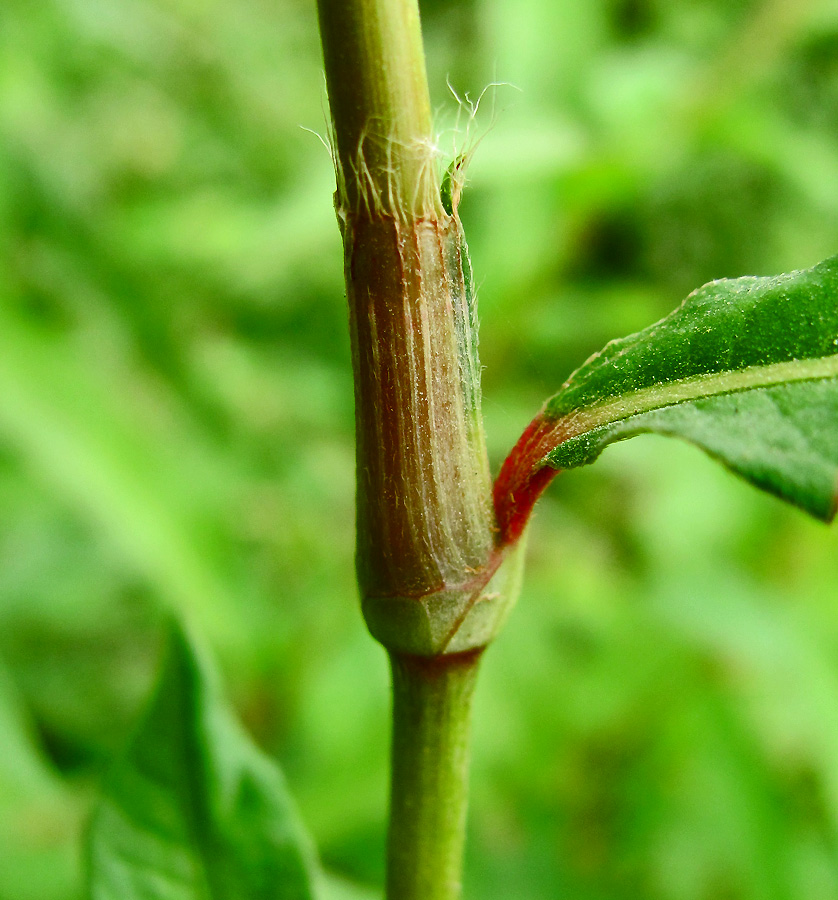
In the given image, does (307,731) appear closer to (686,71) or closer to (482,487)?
(482,487)

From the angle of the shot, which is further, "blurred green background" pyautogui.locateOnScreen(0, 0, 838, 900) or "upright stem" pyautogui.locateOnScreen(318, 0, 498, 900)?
"blurred green background" pyautogui.locateOnScreen(0, 0, 838, 900)

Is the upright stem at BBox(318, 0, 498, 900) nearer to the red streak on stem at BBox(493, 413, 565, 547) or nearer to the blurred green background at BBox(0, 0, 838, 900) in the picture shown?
the red streak on stem at BBox(493, 413, 565, 547)

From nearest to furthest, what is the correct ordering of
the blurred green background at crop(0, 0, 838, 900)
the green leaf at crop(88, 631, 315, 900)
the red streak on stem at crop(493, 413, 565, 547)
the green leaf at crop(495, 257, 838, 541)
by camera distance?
1. the green leaf at crop(495, 257, 838, 541)
2. the red streak on stem at crop(493, 413, 565, 547)
3. the green leaf at crop(88, 631, 315, 900)
4. the blurred green background at crop(0, 0, 838, 900)

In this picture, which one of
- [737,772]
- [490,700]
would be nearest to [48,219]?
[490,700]

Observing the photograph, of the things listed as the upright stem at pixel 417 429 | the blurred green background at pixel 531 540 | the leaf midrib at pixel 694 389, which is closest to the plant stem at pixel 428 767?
→ the upright stem at pixel 417 429

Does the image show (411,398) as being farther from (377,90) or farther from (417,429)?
(377,90)

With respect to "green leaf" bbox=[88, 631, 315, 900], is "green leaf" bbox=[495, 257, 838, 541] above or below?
above

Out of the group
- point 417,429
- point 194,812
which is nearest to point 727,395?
point 417,429

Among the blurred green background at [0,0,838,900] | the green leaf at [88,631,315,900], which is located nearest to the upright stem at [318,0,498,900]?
the green leaf at [88,631,315,900]
